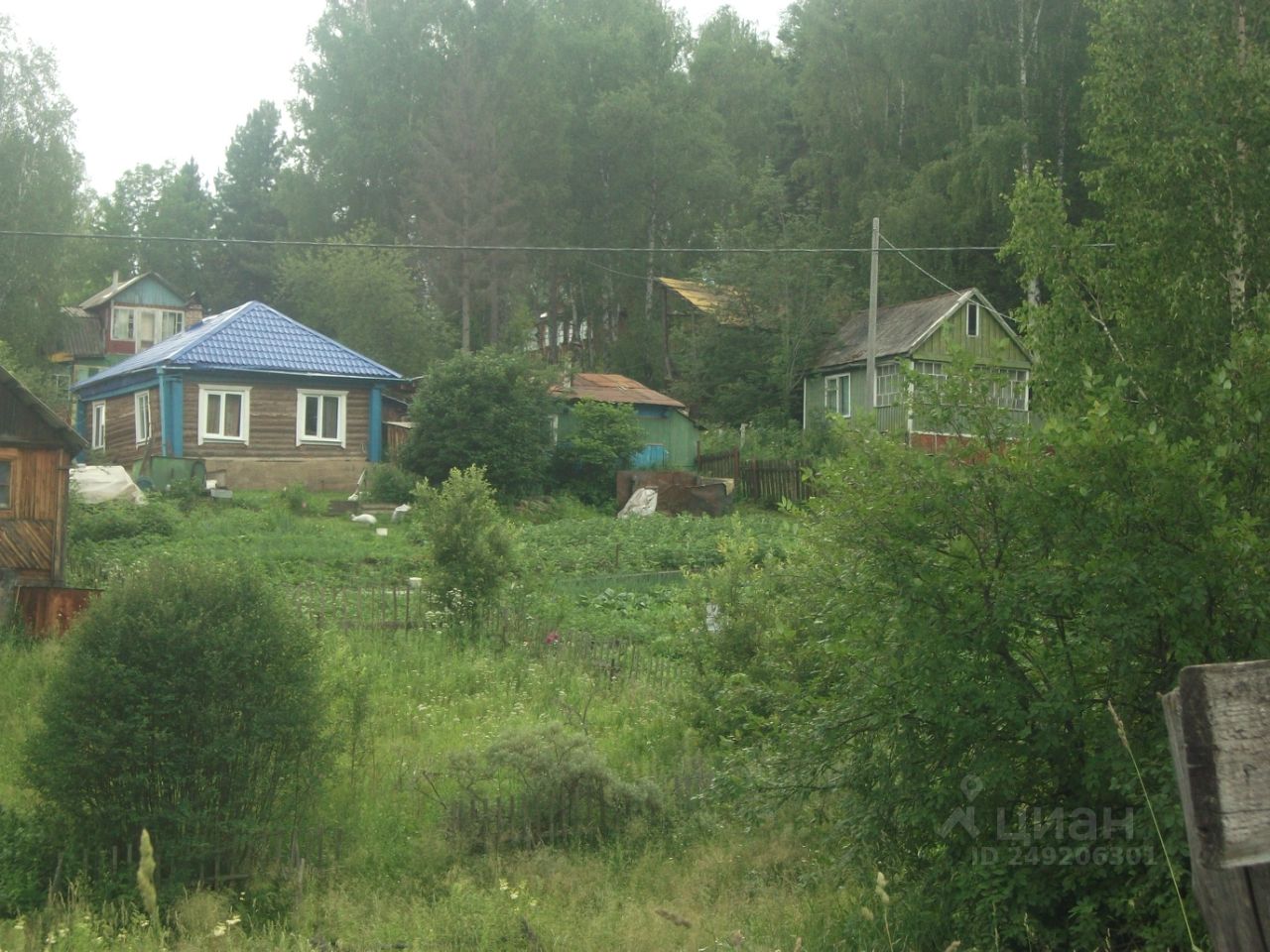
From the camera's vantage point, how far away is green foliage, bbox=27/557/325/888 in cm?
955

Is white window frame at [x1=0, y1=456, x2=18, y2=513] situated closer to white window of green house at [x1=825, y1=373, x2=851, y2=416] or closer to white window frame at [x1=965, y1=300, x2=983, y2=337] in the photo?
white window of green house at [x1=825, y1=373, x2=851, y2=416]

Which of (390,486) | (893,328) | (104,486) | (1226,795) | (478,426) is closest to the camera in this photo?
(1226,795)

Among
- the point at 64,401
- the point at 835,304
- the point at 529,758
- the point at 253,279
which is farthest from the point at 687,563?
the point at 253,279

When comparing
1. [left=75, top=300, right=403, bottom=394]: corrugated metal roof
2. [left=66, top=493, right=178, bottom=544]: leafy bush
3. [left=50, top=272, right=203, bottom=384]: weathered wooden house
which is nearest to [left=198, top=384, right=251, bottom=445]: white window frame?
[left=75, top=300, right=403, bottom=394]: corrugated metal roof

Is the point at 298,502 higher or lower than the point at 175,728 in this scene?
higher

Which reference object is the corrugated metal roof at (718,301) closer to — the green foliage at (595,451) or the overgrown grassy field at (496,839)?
the green foliage at (595,451)

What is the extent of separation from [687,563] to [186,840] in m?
14.5

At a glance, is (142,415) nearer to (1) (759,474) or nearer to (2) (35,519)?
(2) (35,519)

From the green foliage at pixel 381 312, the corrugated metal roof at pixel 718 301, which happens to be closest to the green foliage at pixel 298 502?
the green foliage at pixel 381 312

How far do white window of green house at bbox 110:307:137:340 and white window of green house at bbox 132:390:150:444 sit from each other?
25880 mm

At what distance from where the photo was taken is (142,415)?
115 ft

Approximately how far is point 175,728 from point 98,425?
102 ft

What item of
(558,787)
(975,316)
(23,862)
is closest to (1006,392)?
(558,787)

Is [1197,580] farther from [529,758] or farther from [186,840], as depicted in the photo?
[186,840]
